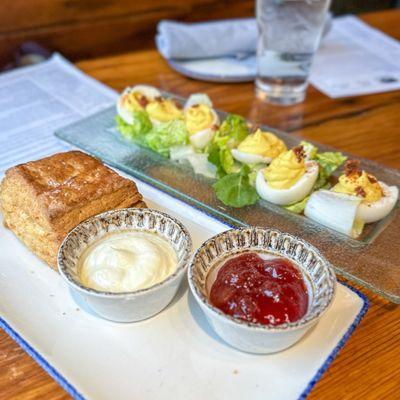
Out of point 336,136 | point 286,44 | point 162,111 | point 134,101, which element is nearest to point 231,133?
point 162,111

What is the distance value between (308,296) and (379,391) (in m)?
0.25

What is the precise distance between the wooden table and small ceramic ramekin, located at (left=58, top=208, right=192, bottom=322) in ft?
0.65

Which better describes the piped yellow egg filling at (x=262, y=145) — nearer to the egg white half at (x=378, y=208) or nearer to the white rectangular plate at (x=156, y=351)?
the egg white half at (x=378, y=208)

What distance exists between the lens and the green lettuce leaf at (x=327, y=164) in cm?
170

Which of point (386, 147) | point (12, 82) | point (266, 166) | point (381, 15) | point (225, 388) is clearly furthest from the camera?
point (381, 15)

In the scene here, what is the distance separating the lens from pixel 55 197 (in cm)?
131

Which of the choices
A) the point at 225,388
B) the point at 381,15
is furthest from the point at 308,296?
the point at 381,15

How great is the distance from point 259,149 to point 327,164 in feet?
0.85

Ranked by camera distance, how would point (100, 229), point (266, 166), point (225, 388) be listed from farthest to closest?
1. point (266, 166)
2. point (100, 229)
3. point (225, 388)

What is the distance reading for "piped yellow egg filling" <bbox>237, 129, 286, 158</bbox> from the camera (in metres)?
1.70

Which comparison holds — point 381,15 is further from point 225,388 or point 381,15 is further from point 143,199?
point 225,388

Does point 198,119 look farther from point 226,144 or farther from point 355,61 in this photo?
point 355,61

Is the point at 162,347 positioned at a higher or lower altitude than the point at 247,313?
lower

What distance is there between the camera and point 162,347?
1127 mm
